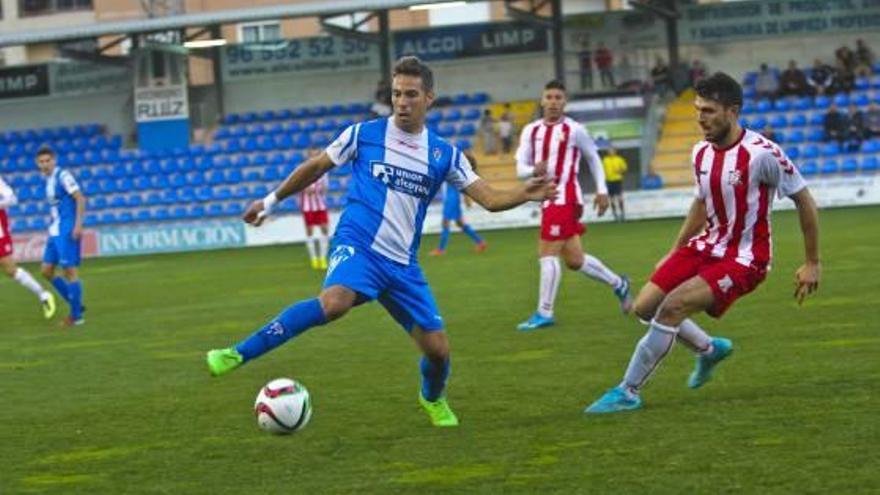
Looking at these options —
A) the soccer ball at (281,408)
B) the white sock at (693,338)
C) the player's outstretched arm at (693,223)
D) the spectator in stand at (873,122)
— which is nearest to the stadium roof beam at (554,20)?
the spectator in stand at (873,122)

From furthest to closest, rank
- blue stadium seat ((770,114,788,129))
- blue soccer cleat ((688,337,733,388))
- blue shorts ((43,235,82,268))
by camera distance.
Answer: blue stadium seat ((770,114,788,129))
blue shorts ((43,235,82,268))
blue soccer cleat ((688,337,733,388))

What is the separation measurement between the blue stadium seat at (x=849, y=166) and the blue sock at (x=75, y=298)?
23.9 meters

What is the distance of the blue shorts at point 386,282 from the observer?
870 cm

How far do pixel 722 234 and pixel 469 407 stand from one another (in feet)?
6.35

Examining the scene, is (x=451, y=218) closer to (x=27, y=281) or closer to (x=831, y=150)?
(x=27, y=281)

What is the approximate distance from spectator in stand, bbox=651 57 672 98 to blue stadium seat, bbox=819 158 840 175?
18.6 ft

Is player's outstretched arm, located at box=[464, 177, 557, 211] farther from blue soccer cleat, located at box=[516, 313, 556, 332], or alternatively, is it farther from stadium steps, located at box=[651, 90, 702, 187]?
stadium steps, located at box=[651, 90, 702, 187]

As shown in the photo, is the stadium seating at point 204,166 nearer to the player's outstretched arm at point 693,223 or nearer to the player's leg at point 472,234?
the player's leg at point 472,234

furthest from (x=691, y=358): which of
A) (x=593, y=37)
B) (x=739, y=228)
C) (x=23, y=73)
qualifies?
(x=23, y=73)

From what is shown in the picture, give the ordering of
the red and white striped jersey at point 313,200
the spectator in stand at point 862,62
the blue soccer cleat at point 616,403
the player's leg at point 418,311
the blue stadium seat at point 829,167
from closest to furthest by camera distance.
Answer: the player's leg at point 418,311 < the blue soccer cleat at point 616,403 < the red and white striped jersey at point 313,200 < the blue stadium seat at point 829,167 < the spectator in stand at point 862,62

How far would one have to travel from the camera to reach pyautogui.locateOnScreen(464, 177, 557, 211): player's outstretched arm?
835 cm

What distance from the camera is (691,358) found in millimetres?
11617

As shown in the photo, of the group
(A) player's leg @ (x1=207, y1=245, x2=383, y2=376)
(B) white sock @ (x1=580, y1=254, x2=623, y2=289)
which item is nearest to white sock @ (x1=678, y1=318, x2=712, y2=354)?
(A) player's leg @ (x1=207, y1=245, x2=383, y2=376)

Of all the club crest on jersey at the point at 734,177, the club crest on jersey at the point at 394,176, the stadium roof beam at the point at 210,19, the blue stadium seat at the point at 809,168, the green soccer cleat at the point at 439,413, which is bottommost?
the blue stadium seat at the point at 809,168
